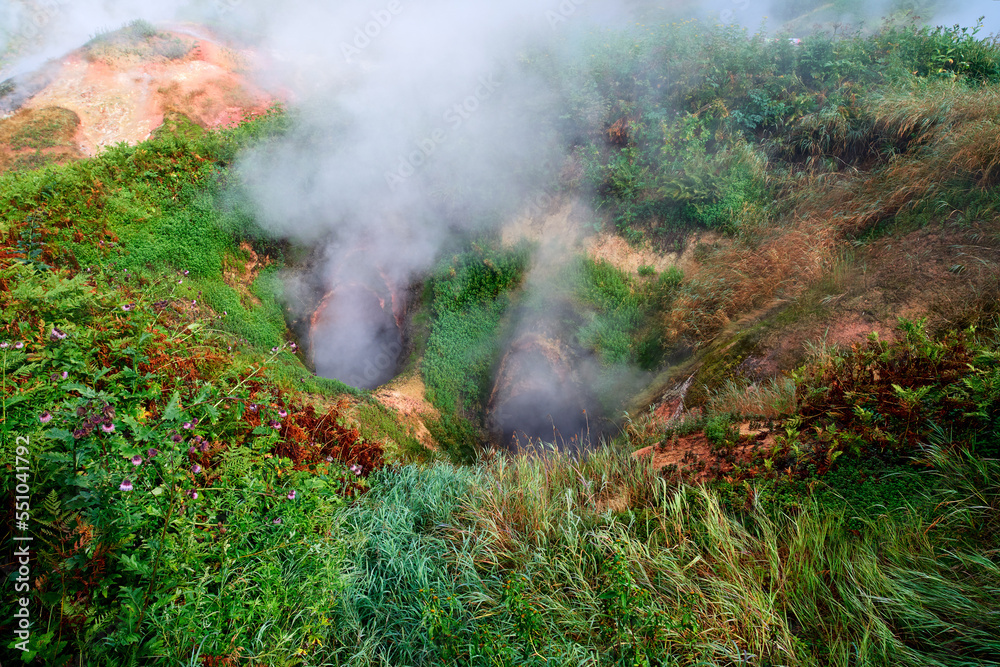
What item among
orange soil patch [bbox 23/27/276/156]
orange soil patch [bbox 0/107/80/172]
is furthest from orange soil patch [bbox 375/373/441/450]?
orange soil patch [bbox 0/107/80/172]

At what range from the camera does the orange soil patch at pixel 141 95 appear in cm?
1064

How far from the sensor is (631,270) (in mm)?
7723

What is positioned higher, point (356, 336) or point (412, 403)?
point (356, 336)

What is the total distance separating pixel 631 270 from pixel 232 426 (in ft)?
21.0

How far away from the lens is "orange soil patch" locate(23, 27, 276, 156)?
34.9 feet

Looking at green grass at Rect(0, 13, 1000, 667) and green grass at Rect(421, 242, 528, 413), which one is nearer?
green grass at Rect(0, 13, 1000, 667)

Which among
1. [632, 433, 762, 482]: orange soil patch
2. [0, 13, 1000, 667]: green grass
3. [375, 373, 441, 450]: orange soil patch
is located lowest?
[375, 373, 441, 450]: orange soil patch

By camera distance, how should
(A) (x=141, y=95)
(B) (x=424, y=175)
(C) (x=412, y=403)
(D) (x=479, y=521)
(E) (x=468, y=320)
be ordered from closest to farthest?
(D) (x=479, y=521)
(C) (x=412, y=403)
(E) (x=468, y=320)
(B) (x=424, y=175)
(A) (x=141, y=95)

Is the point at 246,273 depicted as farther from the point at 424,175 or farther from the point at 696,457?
the point at 696,457

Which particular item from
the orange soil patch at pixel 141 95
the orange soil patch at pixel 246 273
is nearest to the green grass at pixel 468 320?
the orange soil patch at pixel 246 273

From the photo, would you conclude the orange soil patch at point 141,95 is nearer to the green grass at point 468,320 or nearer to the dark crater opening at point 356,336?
the dark crater opening at point 356,336

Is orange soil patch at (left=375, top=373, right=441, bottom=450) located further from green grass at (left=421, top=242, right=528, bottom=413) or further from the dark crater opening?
the dark crater opening

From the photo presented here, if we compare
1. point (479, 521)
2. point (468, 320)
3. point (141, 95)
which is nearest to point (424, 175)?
point (468, 320)

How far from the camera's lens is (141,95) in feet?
36.3
